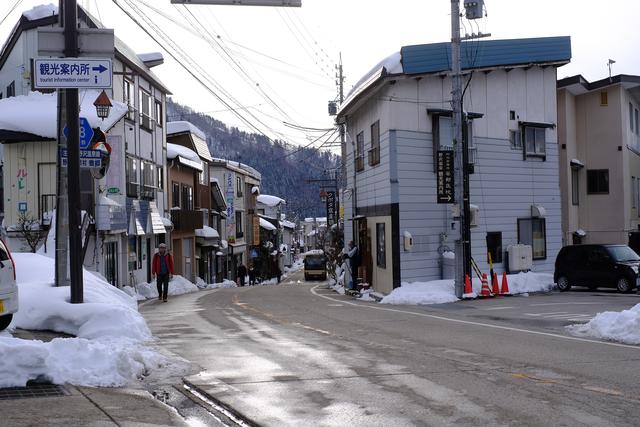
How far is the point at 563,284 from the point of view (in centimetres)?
2553

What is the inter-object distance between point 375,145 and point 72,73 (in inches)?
647

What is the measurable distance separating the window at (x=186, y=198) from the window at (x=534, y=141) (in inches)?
882

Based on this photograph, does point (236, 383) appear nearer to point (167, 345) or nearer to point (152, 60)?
point (167, 345)

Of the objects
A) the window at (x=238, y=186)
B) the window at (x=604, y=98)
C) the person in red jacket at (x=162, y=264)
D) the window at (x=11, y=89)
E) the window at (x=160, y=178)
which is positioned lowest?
the person in red jacket at (x=162, y=264)

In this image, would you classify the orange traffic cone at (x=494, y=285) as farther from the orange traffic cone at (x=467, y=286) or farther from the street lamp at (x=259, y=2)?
the street lamp at (x=259, y=2)

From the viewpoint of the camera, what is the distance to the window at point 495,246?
26.7 meters

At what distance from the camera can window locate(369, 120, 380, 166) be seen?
26.4m

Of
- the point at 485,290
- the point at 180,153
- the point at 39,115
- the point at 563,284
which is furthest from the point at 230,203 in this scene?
the point at 485,290

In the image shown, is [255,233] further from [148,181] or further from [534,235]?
[534,235]

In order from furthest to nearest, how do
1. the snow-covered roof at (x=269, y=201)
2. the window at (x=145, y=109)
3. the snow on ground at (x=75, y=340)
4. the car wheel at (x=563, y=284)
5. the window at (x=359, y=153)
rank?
the snow-covered roof at (x=269, y=201) < the window at (x=145, y=109) < the window at (x=359, y=153) < the car wheel at (x=563, y=284) < the snow on ground at (x=75, y=340)

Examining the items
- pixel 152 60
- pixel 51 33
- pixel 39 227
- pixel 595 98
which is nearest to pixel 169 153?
pixel 152 60

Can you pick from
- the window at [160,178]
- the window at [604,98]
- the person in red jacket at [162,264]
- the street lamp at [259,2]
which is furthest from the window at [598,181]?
the street lamp at [259,2]

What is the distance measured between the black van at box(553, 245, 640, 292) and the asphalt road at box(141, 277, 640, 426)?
7.44 m

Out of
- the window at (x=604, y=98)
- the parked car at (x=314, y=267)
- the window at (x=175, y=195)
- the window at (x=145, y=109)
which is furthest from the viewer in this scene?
the parked car at (x=314, y=267)
